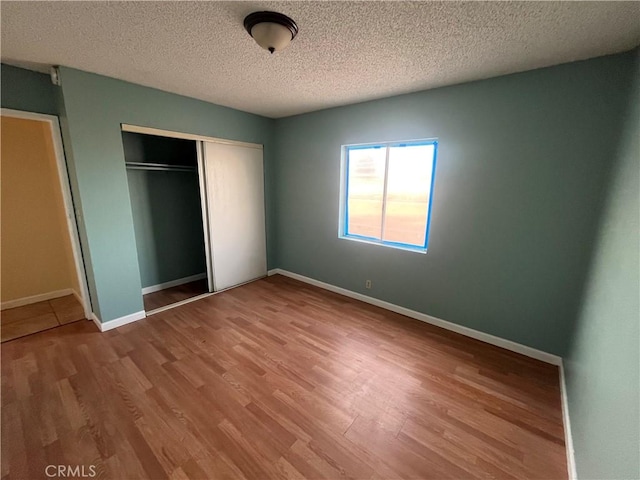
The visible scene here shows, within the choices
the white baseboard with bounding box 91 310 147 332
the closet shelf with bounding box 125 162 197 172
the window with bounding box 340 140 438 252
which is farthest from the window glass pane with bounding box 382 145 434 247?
the white baseboard with bounding box 91 310 147 332

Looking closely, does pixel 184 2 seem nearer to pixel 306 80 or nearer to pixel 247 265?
pixel 306 80

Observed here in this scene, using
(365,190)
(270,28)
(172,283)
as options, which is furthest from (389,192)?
(172,283)

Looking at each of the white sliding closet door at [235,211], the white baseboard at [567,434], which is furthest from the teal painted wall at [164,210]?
the white baseboard at [567,434]

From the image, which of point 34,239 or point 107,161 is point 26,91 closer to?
point 107,161

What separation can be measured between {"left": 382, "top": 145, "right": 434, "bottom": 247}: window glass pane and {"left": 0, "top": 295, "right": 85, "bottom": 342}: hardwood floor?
3773 millimetres

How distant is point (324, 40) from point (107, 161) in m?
2.32

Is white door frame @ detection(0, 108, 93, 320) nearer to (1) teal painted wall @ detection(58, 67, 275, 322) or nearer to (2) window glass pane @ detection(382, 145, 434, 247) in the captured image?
(1) teal painted wall @ detection(58, 67, 275, 322)

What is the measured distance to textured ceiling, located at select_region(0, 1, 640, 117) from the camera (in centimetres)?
133

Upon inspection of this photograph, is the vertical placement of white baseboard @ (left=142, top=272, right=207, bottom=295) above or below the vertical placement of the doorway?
below

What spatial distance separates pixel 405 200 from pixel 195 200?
3.14m

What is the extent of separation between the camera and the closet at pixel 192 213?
3.28 m

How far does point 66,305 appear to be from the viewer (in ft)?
10.2

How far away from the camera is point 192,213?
3.94 metres

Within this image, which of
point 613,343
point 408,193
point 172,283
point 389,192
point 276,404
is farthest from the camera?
point 172,283
